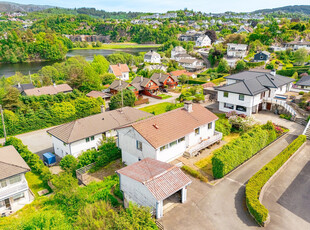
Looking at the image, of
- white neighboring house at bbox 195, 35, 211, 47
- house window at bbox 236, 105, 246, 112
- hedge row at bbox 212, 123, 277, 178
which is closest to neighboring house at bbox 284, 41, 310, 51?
white neighboring house at bbox 195, 35, 211, 47

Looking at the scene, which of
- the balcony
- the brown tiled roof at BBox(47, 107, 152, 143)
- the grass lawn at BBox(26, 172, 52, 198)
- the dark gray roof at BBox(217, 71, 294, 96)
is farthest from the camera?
the dark gray roof at BBox(217, 71, 294, 96)

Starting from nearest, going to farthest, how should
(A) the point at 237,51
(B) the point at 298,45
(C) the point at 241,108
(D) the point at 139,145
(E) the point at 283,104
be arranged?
(D) the point at 139,145 < (E) the point at 283,104 < (C) the point at 241,108 < (B) the point at 298,45 < (A) the point at 237,51

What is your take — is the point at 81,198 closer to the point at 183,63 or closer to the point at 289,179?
the point at 289,179

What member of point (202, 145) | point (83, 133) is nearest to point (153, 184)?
point (202, 145)

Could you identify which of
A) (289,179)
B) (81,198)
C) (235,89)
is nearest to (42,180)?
(81,198)

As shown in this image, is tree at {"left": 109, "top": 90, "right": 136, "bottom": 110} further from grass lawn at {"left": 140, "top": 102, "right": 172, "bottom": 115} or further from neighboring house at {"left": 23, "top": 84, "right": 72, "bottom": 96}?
neighboring house at {"left": 23, "top": 84, "right": 72, "bottom": 96}

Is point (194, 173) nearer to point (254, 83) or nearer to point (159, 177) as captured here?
point (159, 177)

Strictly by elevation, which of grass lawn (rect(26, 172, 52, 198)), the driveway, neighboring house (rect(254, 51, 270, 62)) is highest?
neighboring house (rect(254, 51, 270, 62))

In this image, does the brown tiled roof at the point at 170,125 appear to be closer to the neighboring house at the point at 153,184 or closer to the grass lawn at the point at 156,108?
the neighboring house at the point at 153,184
